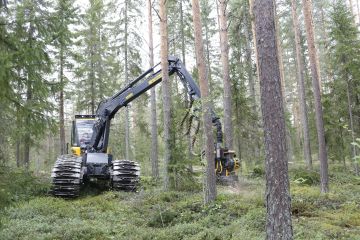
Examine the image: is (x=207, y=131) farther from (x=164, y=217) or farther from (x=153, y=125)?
(x=153, y=125)

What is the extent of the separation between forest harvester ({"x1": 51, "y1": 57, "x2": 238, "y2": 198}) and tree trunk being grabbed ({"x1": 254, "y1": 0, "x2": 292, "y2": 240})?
7.11 m

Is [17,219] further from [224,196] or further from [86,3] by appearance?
[86,3]

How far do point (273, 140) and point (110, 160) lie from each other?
9805mm

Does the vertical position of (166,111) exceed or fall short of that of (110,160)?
it exceeds it

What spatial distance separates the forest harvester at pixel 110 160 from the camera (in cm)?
1334

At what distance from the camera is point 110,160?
49.0 feet

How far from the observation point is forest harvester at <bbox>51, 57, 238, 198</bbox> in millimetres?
13344

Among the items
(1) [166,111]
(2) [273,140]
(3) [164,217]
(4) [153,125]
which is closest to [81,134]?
(1) [166,111]

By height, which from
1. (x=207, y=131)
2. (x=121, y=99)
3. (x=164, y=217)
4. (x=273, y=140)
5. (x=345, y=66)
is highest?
(x=345, y=66)

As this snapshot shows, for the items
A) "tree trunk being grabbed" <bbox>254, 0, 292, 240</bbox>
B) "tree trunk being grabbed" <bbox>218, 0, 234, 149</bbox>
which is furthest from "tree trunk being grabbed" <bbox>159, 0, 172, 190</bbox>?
"tree trunk being grabbed" <bbox>254, 0, 292, 240</bbox>

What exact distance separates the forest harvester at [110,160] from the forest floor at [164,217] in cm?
71

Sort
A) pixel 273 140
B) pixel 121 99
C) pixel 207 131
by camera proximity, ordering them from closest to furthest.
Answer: pixel 273 140 → pixel 207 131 → pixel 121 99

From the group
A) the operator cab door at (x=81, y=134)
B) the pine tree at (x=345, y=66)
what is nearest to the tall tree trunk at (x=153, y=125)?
the operator cab door at (x=81, y=134)

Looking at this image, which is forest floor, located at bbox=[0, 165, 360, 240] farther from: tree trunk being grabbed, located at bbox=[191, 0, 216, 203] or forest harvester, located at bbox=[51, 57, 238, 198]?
forest harvester, located at bbox=[51, 57, 238, 198]
